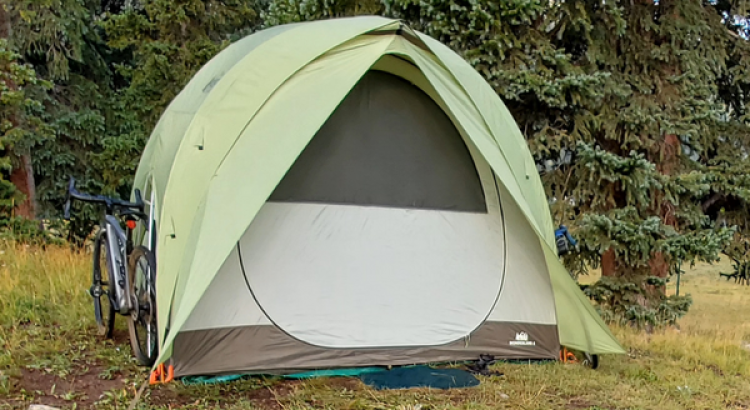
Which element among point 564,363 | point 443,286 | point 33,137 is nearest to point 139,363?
point 443,286

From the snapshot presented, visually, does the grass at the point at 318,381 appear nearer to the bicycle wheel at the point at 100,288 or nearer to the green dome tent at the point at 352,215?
the bicycle wheel at the point at 100,288

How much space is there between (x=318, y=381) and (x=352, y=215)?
105 cm

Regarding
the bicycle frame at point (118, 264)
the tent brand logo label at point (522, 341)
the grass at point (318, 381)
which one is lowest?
the grass at point (318, 381)

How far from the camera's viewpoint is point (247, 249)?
3547 millimetres

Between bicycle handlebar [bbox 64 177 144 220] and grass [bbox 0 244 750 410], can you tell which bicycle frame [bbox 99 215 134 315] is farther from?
grass [bbox 0 244 750 410]

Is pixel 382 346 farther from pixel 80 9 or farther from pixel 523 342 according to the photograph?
pixel 80 9

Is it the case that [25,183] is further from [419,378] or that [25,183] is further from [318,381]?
[419,378]

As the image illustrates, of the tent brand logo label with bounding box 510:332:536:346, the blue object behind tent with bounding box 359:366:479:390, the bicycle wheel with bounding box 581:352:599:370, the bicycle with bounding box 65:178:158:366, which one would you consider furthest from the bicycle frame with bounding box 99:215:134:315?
the bicycle wheel with bounding box 581:352:599:370

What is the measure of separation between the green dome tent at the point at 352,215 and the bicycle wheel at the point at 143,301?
13 cm

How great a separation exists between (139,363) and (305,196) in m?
1.41

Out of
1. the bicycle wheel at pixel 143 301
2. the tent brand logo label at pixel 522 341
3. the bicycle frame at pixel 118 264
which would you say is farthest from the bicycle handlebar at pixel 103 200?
the tent brand logo label at pixel 522 341

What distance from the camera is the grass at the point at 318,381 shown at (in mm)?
3088

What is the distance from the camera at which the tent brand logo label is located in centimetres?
388

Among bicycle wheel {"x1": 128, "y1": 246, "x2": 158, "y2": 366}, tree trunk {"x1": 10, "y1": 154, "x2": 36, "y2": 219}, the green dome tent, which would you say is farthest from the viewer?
tree trunk {"x1": 10, "y1": 154, "x2": 36, "y2": 219}
